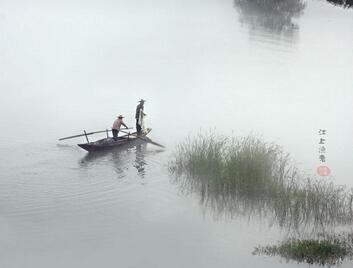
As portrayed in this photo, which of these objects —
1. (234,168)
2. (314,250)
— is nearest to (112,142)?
(234,168)

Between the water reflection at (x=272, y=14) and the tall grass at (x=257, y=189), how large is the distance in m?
63.3

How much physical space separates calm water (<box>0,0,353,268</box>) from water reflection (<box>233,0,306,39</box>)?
0.70 m

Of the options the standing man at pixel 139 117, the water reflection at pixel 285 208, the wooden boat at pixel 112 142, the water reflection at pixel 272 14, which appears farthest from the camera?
the water reflection at pixel 272 14

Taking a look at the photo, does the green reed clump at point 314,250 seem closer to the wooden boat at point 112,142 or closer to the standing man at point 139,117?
the wooden boat at point 112,142

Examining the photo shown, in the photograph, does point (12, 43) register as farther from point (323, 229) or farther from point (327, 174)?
point (323, 229)

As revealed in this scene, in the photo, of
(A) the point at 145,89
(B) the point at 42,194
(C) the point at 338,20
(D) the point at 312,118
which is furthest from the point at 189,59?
(C) the point at 338,20

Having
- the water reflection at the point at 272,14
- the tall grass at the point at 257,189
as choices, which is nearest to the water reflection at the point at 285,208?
the tall grass at the point at 257,189

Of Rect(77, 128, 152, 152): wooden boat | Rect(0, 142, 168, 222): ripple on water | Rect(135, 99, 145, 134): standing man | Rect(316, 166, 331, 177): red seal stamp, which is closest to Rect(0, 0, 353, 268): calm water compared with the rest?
Rect(0, 142, 168, 222): ripple on water

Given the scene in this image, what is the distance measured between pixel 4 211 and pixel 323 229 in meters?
11.7

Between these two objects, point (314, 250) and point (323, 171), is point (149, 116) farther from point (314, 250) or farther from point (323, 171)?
point (314, 250)

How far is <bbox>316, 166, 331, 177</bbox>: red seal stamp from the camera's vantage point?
98.1 ft

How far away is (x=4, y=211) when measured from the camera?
22844 millimetres

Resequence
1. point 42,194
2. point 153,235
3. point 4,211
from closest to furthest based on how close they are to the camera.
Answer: point 153,235 < point 4,211 < point 42,194

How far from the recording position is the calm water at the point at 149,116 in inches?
821
